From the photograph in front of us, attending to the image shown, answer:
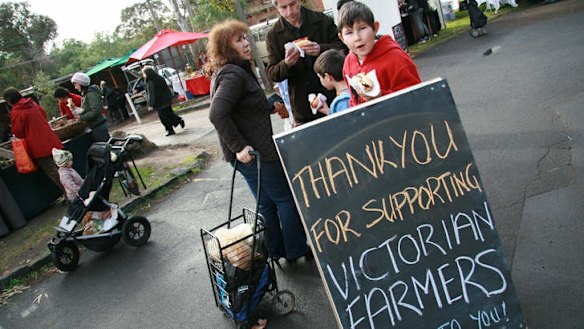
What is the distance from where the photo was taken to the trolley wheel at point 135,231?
526cm

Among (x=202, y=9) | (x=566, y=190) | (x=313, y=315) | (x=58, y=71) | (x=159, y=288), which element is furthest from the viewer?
(x=58, y=71)

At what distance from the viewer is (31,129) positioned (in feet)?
23.7

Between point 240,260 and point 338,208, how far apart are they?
3.70 feet

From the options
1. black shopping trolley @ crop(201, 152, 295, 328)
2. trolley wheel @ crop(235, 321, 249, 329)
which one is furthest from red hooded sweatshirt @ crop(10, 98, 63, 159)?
trolley wheel @ crop(235, 321, 249, 329)

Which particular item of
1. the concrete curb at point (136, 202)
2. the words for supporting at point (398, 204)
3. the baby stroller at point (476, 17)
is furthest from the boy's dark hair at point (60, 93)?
the baby stroller at point (476, 17)

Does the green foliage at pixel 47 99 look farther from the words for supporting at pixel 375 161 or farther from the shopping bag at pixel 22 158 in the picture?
the words for supporting at pixel 375 161

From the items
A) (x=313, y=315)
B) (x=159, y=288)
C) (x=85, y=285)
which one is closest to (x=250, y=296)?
(x=313, y=315)

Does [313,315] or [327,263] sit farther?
[313,315]

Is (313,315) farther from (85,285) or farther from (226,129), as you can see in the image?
(85,285)

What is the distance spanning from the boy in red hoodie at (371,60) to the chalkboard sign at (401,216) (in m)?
0.34

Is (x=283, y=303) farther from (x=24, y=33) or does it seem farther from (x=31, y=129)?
(x=24, y=33)

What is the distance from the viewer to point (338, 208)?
2.31 meters

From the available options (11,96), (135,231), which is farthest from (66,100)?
(135,231)

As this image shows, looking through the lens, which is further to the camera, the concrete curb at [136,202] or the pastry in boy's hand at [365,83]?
the concrete curb at [136,202]
